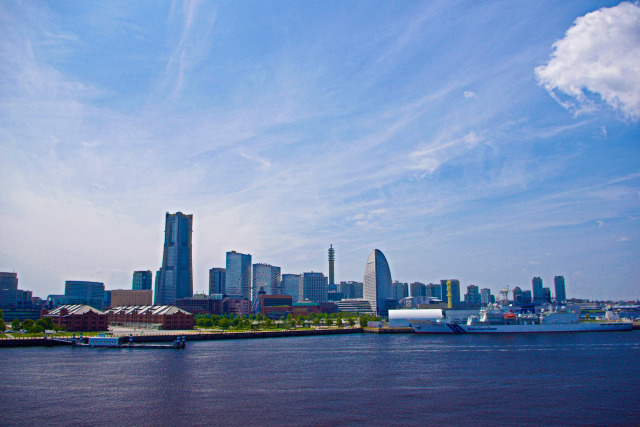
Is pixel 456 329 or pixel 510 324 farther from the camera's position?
pixel 510 324

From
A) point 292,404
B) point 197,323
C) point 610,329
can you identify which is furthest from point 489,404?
point 197,323

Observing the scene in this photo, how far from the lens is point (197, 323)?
160 metres

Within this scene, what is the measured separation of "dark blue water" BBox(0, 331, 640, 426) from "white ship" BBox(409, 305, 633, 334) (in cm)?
4985

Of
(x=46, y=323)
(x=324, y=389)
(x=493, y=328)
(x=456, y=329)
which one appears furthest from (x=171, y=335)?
(x=493, y=328)

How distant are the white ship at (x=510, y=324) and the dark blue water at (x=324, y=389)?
1963 inches

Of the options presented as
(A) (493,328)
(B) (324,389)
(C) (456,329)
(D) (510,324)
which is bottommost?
(C) (456,329)

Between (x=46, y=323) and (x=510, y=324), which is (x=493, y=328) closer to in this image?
(x=510, y=324)

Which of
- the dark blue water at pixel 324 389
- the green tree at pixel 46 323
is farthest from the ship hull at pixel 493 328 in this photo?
the green tree at pixel 46 323

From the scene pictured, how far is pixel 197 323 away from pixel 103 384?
116 m

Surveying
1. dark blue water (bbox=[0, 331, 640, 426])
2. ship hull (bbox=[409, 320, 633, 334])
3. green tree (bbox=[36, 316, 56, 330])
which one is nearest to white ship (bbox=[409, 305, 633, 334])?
ship hull (bbox=[409, 320, 633, 334])

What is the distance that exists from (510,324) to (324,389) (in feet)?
306

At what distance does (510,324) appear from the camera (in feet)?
405

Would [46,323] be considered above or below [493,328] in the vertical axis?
above

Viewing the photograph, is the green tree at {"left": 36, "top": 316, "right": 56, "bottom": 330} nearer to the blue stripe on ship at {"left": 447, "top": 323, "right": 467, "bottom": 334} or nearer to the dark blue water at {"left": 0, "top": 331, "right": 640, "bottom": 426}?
the dark blue water at {"left": 0, "top": 331, "right": 640, "bottom": 426}
